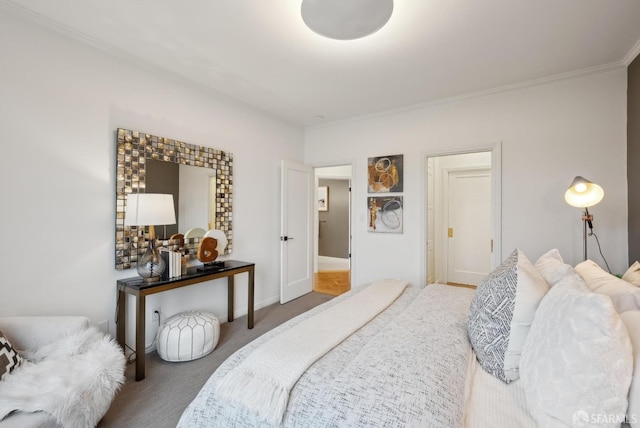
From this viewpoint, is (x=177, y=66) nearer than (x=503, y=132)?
Yes

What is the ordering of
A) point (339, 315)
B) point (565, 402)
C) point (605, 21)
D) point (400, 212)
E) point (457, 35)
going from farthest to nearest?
point (400, 212) < point (457, 35) < point (605, 21) < point (339, 315) < point (565, 402)

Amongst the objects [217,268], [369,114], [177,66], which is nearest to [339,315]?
[217,268]

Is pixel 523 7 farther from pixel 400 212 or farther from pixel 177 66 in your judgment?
pixel 177 66

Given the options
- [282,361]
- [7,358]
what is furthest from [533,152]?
[7,358]

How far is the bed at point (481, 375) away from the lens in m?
0.86

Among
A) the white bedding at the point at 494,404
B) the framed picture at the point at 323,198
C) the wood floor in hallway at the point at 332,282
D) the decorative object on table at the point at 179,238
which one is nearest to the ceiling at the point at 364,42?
the decorative object on table at the point at 179,238

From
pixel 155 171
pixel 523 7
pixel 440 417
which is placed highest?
pixel 523 7

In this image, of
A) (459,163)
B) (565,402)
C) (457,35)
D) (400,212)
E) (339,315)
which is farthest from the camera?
(459,163)

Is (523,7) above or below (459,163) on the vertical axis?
above

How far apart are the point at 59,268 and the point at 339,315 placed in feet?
7.01

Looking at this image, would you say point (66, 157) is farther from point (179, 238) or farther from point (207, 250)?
point (207, 250)

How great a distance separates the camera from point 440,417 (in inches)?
36.2

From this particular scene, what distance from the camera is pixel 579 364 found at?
89 centimetres

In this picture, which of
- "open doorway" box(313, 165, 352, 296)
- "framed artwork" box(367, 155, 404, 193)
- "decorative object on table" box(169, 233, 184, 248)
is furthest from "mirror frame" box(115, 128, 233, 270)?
"open doorway" box(313, 165, 352, 296)
